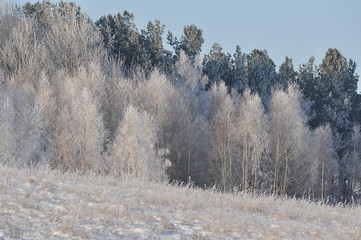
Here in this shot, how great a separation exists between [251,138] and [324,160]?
26.4 ft

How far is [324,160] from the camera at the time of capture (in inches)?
1772

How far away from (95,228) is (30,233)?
97 cm

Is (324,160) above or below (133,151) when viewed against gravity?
above

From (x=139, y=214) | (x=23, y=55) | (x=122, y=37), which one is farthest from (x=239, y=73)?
(x=139, y=214)

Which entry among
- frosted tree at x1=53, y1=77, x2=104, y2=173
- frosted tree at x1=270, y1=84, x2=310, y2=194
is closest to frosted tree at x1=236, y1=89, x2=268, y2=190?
frosted tree at x1=270, y1=84, x2=310, y2=194

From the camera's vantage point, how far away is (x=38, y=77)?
43.9 metres

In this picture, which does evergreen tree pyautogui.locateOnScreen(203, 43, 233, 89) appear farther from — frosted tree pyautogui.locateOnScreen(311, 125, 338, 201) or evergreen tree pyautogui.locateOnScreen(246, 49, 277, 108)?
frosted tree pyautogui.locateOnScreen(311, 125, 338, 201)

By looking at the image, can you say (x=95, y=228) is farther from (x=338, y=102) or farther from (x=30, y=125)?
(x=338, y=102)

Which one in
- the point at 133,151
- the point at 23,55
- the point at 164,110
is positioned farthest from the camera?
the point at 23,55

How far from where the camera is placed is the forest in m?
33.2

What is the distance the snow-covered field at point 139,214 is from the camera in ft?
24.3

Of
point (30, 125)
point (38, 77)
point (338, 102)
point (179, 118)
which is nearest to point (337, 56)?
point (338, 102)

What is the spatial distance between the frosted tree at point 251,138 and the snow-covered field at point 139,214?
95.7ft

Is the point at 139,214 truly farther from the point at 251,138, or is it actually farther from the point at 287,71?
the point at 287,71
